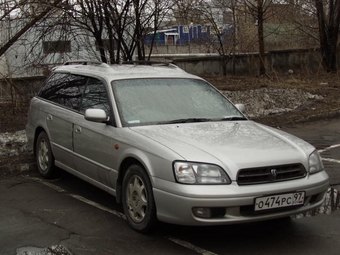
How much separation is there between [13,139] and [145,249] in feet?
15.1

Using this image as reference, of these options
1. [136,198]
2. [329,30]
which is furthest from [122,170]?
[329,30]

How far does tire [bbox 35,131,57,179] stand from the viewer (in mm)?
6258

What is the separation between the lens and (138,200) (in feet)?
14.4

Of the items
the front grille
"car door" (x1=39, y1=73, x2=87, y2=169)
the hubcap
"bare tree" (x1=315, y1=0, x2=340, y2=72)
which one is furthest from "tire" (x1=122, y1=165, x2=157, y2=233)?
"bare tree" (x1=315, y1=0, x2=340, y2=72)

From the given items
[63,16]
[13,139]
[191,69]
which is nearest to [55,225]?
[13,139]

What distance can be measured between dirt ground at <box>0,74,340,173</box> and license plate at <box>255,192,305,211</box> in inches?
172

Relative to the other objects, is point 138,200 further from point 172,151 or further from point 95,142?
point 95,142

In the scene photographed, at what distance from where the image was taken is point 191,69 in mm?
19484

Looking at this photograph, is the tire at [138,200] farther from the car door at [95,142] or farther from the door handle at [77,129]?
the door handle at [77,129]

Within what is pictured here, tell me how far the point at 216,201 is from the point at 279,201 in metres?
0.58

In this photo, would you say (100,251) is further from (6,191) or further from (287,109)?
(287,109)

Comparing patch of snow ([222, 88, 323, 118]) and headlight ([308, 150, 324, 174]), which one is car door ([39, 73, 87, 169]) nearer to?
headlight ([308, 150, 324, 174])

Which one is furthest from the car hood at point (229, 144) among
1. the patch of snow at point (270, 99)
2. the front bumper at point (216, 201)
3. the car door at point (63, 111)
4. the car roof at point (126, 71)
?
the patch of snow at point (270, 99)

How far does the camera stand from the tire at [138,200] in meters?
4.20
